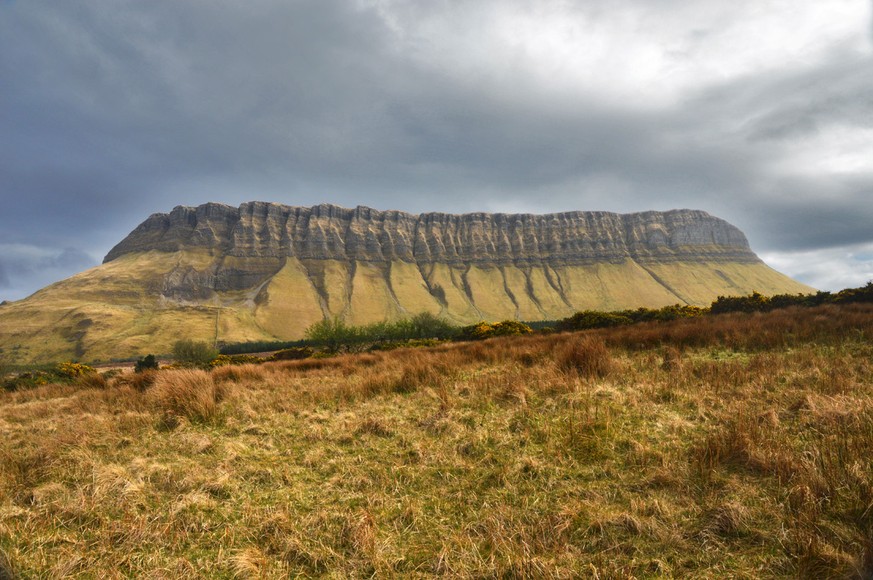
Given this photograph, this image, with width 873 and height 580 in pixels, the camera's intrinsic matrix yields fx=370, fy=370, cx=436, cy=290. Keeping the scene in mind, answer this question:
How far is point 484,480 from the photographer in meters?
4.36

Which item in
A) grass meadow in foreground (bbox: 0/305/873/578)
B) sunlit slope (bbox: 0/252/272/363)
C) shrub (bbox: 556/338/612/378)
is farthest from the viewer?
sunlit slope (bbox: 0/252/272/363)

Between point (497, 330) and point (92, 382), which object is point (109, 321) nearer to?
point (497, 330)

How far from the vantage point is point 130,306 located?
178 metres

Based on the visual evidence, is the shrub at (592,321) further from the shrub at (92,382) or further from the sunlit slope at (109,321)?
the sunlit slope at (109,321)

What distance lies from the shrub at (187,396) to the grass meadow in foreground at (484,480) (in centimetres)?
5

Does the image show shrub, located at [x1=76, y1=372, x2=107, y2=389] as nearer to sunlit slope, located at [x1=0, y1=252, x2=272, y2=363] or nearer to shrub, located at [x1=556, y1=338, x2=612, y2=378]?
shrub, located at [x1=556, y1=338, x2=612, y2=378]

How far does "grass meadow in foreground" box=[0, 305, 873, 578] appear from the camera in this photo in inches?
117

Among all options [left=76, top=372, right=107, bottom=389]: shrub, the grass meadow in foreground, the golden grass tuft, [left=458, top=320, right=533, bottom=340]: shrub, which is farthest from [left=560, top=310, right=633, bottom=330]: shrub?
the golden grass tuft

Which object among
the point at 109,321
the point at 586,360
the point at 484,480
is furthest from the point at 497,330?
the point at 109,321

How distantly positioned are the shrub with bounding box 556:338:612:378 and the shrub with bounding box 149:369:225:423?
7739mm

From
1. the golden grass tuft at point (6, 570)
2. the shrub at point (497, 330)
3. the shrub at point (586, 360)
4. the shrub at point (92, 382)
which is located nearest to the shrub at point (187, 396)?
the golden grass tuft at point (6, 570)

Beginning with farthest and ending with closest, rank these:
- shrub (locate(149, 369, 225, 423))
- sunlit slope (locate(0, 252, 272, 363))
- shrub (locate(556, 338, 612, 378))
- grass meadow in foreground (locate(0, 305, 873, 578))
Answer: sunlit slope (locate(0, 252, 272, 363))
shrub (locate(556, 338, 612, 378))
shrub (locate(149, 369, 225, 423))
grass meadow in foreground (locate(0, 305, 873, 578))

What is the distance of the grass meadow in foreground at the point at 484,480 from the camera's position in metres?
2.98

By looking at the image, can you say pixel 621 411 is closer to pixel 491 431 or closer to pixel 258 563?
pixel 491 431
